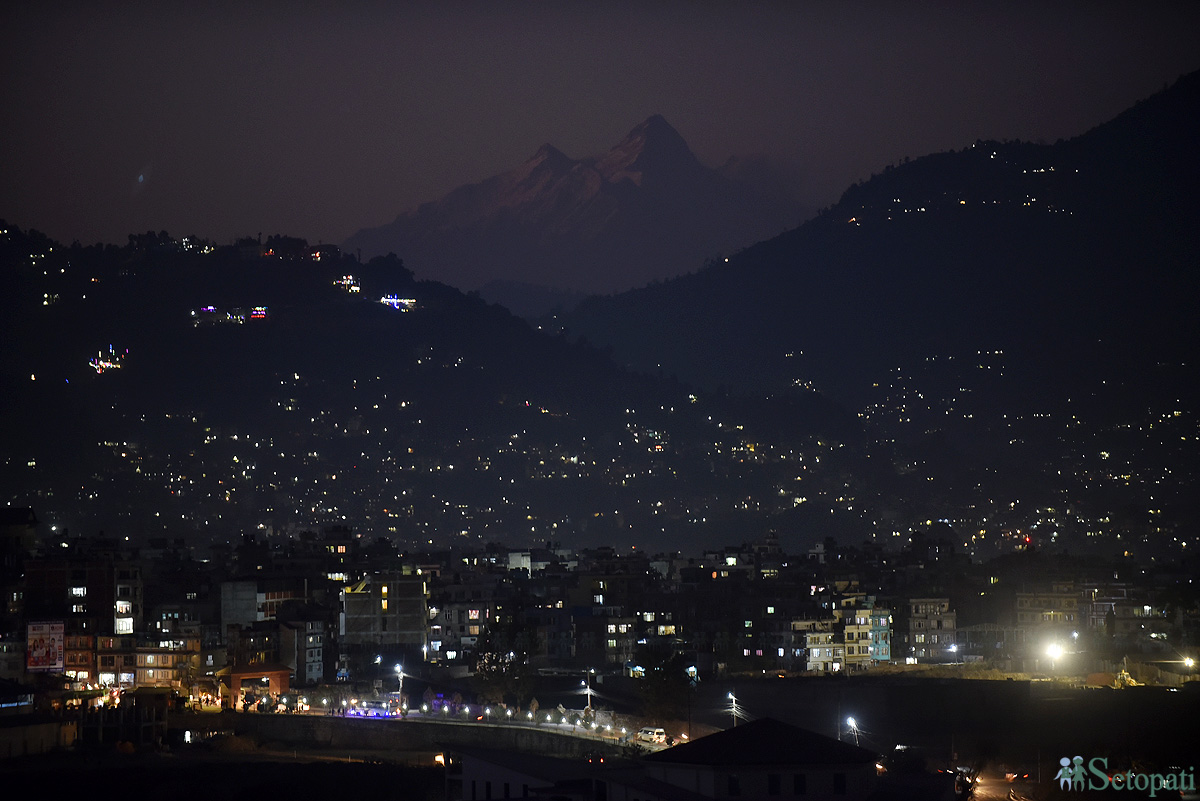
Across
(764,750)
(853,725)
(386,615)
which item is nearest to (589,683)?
(853,725)

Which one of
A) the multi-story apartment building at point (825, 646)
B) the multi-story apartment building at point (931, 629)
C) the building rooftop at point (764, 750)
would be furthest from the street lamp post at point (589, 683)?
the building rooftop at point (764, 750)

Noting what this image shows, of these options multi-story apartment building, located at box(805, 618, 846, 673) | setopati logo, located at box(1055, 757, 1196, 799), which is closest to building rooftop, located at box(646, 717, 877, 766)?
setopati logo, located at box(1055, 757, 1196, 799)

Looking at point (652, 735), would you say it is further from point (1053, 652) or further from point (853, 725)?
point (1053, 652)

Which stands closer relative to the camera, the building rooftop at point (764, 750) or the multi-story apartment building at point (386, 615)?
the building rooftop at point (764, 750)

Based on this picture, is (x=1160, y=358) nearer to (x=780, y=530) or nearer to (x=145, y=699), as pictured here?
(x=780, y=530)

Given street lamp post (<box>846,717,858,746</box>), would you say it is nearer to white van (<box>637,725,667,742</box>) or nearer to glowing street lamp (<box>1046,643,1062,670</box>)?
white van (<box>637,725,667,742</box>)

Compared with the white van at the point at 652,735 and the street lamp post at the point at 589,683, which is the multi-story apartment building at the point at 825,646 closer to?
the street lamp post at the point at 589,683
